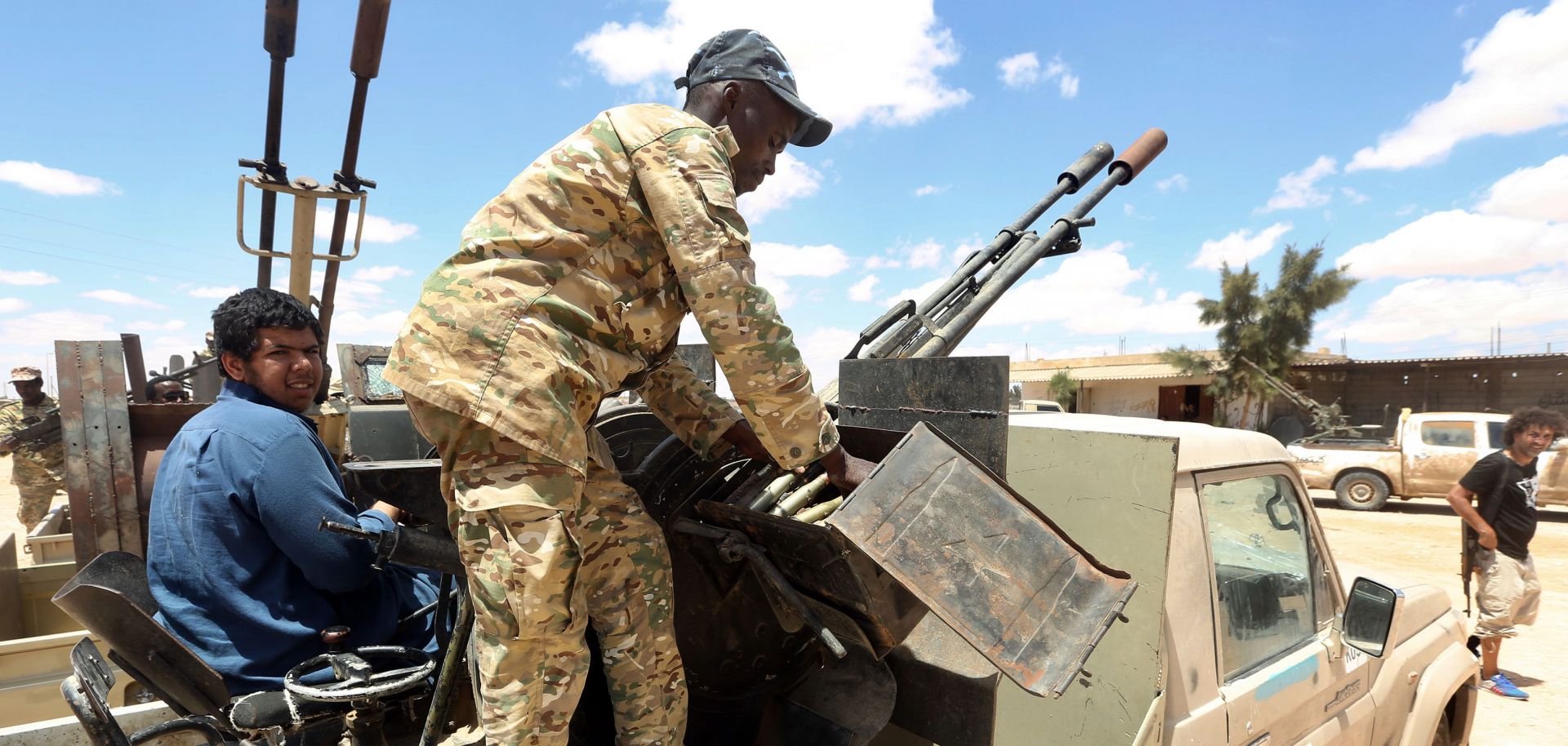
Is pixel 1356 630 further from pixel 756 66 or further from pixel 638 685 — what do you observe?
pixel 756 66

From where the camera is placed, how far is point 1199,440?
224 cm

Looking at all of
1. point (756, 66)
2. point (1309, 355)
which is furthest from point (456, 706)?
point (1309, 355)

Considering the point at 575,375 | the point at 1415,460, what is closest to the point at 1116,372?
the point at 1415,460

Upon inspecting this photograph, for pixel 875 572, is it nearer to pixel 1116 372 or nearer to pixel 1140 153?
pixel 1140 153

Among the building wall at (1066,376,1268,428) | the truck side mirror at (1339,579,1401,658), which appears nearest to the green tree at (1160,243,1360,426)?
the building wall at (1066,376,1268,428)

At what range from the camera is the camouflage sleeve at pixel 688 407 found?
6.66ft

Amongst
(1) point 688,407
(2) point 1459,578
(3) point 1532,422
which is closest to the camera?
(1) point 688,407

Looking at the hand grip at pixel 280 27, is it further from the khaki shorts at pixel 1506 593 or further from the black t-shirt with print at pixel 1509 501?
the khaki shorts at pixel 1506 593

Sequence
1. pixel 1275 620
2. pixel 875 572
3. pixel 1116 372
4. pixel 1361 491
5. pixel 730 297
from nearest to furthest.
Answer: pixel 730 297 → pixel 875 572 → pixel 1275 620 → pixel 1361 491 → pixel 1116 372

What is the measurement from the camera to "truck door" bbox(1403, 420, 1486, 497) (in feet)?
38.1

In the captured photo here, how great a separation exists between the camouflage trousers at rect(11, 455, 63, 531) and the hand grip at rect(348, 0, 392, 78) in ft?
19.6

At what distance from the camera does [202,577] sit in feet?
6.05

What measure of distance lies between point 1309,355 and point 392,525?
1246 inches

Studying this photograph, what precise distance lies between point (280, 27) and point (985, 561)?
488 cm
